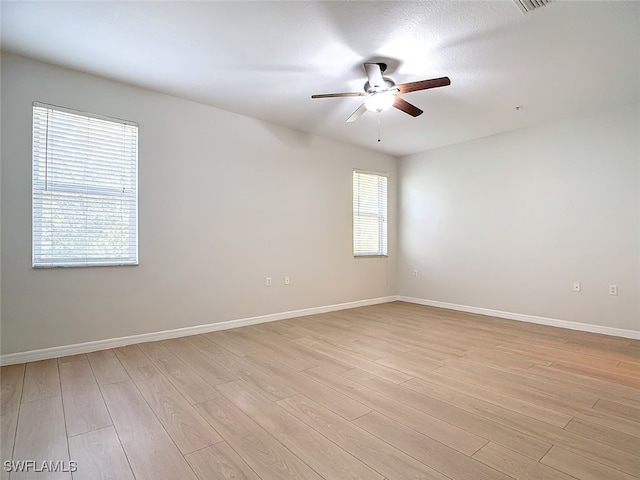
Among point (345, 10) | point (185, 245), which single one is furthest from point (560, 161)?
point (185, 245)

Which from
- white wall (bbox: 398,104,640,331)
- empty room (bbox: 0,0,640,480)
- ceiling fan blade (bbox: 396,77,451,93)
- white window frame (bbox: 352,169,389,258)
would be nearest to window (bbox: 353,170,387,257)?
white window frame (bbox: 352,169,389,258)

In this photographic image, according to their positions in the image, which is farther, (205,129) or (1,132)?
(205,129)

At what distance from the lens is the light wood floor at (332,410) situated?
1502 mm

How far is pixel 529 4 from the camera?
2125 mm

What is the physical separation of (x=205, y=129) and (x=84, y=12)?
1622mm

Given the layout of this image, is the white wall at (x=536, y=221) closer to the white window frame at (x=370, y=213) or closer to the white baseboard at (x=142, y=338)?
the white window frame at (x=370, y=213)

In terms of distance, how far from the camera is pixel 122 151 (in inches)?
130

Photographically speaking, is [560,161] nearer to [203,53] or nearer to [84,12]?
[203,53]

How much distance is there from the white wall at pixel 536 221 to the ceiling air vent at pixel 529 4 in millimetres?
2553

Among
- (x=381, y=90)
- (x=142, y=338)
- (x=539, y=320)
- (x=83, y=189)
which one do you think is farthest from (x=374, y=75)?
(x=539, y=320)

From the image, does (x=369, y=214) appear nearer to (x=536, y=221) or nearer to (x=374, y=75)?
(x=536, y=221)

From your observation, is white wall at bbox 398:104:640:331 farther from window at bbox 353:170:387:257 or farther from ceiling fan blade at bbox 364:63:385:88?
ceiling fan blade at bbox 364:63:385:88

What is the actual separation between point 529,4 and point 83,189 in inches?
155

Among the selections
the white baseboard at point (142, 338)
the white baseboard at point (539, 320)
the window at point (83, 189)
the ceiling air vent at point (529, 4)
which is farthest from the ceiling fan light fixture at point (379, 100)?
the white baseboard at point (539, 320)
